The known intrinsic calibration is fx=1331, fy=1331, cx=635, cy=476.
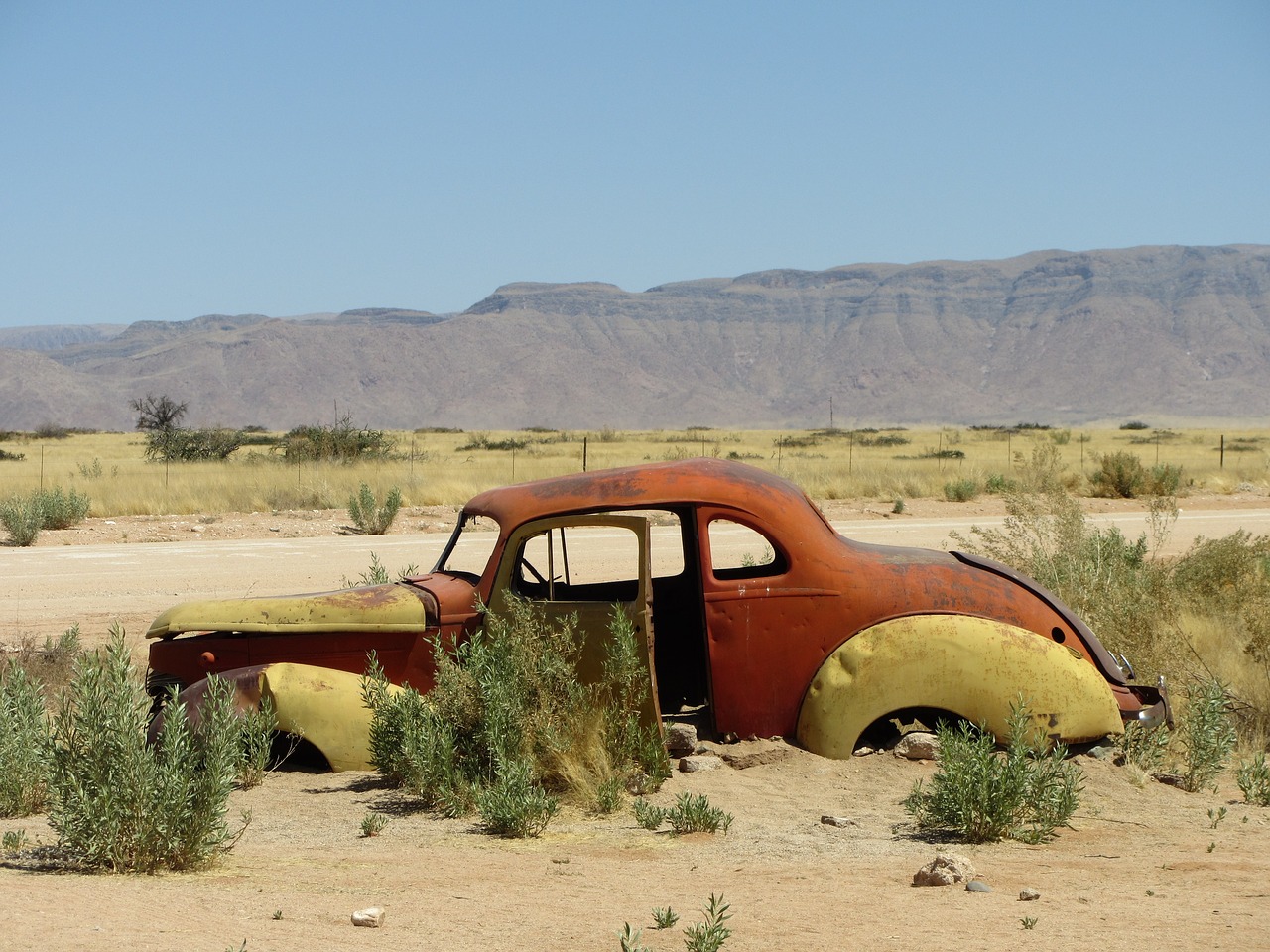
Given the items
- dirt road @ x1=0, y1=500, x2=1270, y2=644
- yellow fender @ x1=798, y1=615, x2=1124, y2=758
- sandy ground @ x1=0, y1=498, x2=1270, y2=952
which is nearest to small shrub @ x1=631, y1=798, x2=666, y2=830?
sandy ground @ x1=0, y1=498, x2=1270, y2=952

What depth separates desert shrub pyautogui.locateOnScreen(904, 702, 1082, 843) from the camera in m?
5.96

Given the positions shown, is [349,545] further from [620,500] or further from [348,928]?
[348,928]

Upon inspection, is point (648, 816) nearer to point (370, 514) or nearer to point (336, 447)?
point (370, 514)

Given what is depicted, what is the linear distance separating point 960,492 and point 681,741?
2186cm

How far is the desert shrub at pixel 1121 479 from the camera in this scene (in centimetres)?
2897

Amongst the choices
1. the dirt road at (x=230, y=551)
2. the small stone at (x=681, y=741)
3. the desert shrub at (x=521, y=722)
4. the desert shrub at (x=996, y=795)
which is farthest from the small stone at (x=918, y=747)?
the dirt road at (x=230, y=551)

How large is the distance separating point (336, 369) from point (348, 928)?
494ft

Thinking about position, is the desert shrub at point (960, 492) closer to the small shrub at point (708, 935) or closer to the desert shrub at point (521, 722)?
the desert shrub at point (521, 722)

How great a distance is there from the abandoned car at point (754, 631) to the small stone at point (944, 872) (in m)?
1.58

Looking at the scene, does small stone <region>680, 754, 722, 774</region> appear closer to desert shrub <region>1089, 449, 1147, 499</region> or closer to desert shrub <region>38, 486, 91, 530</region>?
desert shrub <region>38, 486, 91, 530</region>

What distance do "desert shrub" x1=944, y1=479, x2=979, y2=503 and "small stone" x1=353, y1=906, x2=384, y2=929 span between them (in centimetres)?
2446

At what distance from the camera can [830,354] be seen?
153m

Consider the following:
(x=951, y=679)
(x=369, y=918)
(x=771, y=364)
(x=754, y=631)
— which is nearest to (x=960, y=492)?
(x=951, y=679)

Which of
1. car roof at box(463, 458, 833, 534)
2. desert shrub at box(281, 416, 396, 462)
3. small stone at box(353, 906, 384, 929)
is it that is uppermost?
desert shrub at box(281, 416, 396, 462)
